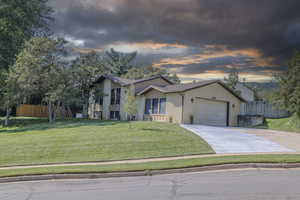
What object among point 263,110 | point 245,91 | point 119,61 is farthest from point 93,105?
point 119,61

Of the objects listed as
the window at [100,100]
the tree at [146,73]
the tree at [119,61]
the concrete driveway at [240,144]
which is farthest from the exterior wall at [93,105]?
the tree at [119,61]

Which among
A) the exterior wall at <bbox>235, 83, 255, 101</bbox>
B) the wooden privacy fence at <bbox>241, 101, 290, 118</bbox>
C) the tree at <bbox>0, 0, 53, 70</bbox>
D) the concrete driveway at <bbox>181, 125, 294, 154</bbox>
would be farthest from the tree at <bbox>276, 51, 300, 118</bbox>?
the tree at <bbox>0, 0, 53, 70</bbox>

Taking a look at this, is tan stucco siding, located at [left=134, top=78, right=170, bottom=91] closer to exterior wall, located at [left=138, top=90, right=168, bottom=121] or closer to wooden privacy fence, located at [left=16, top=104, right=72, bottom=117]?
exterior wall, located at [left=138, top=90, right=168, bottom=121]

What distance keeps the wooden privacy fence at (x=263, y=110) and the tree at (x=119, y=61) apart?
39728 mm

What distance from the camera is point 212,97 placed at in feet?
78.4

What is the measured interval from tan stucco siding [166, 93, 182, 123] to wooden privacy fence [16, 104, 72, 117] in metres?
19.8

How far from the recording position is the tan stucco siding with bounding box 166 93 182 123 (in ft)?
73.4

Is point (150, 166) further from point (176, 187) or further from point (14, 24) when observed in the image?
point (14, 24)

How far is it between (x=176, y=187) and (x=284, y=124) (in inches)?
774

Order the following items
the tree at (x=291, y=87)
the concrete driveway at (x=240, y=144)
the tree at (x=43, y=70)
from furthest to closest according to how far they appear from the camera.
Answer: the tree at (x=43, y=70)
the tree at (x=291, y=87)
the concrete driveway at (x=240, y=144)

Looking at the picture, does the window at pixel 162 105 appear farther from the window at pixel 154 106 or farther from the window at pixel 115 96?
the window at pixel 115 96

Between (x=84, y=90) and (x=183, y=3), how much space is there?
16327mm

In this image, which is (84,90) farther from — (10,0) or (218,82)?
(218,82)

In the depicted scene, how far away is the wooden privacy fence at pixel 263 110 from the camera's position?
86.9 feet
